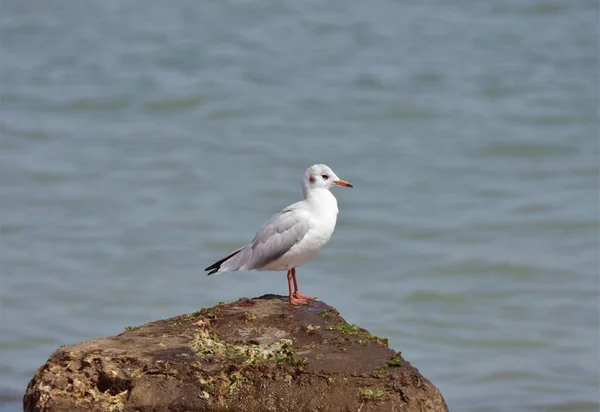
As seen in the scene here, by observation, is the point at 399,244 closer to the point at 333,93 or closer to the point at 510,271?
the point at 510,271

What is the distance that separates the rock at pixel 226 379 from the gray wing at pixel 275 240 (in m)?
1.17

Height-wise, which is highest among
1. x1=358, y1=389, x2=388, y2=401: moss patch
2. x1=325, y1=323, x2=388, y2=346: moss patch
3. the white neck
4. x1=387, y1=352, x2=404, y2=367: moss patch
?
the white neck

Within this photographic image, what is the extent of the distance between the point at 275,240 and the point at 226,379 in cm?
159

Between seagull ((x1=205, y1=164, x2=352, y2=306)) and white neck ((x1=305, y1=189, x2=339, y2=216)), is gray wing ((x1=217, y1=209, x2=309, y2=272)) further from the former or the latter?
white neck ((x1=305, y1=189, x2=339, y2=216))

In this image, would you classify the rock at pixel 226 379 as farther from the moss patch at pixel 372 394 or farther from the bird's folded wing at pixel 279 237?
the bird's folded wing at pixel 279 237

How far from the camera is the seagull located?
6828 mm

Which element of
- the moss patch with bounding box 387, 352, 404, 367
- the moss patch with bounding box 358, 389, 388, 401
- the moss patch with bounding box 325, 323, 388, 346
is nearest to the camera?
the moss patch with bounding box 358, 389, 388, 401

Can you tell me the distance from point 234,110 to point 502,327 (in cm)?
A: 586

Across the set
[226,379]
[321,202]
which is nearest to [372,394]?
[226,379]

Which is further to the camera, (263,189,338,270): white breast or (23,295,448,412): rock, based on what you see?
(263,189,338,270): white breast

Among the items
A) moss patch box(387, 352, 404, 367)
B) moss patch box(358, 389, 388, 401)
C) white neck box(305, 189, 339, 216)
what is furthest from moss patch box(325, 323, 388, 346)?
white neck box(305, 189, 339, 216)

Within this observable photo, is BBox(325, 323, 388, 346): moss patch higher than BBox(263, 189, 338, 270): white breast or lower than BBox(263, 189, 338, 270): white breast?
lower

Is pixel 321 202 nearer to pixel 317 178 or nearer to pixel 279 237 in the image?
pixel 317 178

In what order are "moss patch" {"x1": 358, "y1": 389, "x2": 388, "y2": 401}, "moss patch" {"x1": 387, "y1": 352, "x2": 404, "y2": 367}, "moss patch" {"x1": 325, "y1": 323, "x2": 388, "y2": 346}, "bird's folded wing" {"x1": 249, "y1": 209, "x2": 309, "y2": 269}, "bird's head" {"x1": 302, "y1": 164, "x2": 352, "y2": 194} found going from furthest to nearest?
"bird's head" {"x1": 302, "y1": 164, "x2": 352, "y2": 194}
"bird's folded wing" {"x1": 249, "y1": 209, "x2": 309, "y2": 269}
"moss patch" {"x1": 325, "y1": 323, "x2": 388, "y2": 346}
"moss patch" {"x1": 387, "y1": 352, "x2": 404, "y2": 367}
"moss patch" {"x1": 358, "y1": 389, "x2": 388, "y2": 401}
